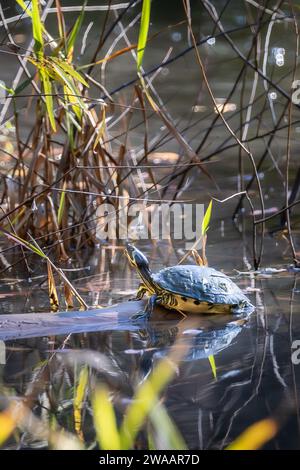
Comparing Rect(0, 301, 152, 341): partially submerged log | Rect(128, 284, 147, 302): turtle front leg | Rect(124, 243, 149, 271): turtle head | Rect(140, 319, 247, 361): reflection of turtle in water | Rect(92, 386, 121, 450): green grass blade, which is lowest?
Rect(92, 386, 121, 450): green grass blade

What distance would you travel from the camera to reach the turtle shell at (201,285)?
3320mm

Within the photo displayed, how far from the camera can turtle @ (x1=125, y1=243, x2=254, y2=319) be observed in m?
3.32

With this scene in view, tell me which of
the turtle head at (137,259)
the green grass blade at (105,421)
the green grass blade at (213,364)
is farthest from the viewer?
the turtle head at (137,259)

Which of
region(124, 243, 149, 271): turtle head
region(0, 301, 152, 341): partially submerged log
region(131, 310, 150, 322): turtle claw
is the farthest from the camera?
region(124, 243, 149, 271): turtle head

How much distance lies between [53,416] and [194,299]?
1.05 meters

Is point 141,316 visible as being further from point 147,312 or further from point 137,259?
point 137,259

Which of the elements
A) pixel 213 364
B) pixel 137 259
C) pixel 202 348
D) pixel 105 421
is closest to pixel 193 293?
pixel 137 259

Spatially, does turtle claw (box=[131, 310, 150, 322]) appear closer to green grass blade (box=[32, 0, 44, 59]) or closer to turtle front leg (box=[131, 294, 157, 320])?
turtle front leg (box=[131, 294, 157, 320])

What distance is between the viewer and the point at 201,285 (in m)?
3.36

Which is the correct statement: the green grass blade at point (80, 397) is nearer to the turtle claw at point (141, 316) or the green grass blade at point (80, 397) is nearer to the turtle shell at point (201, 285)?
the turtle claw at point (141, 316)

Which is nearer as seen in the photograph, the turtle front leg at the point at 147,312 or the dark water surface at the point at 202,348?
the dark water surface at the point at 202,348

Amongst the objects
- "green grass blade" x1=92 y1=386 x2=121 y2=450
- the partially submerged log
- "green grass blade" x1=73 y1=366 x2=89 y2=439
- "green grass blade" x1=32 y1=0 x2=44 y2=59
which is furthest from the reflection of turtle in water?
"green grass blade" x1=32 y1=0 x2=44 y2=59

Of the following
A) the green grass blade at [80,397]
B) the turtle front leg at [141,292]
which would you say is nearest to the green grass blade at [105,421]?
the green grass blade at [80,397]

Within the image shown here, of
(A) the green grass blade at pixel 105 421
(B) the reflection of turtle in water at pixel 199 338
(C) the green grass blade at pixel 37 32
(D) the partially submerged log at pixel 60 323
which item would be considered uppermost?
(C) the green grass blade at pixel 37 32
